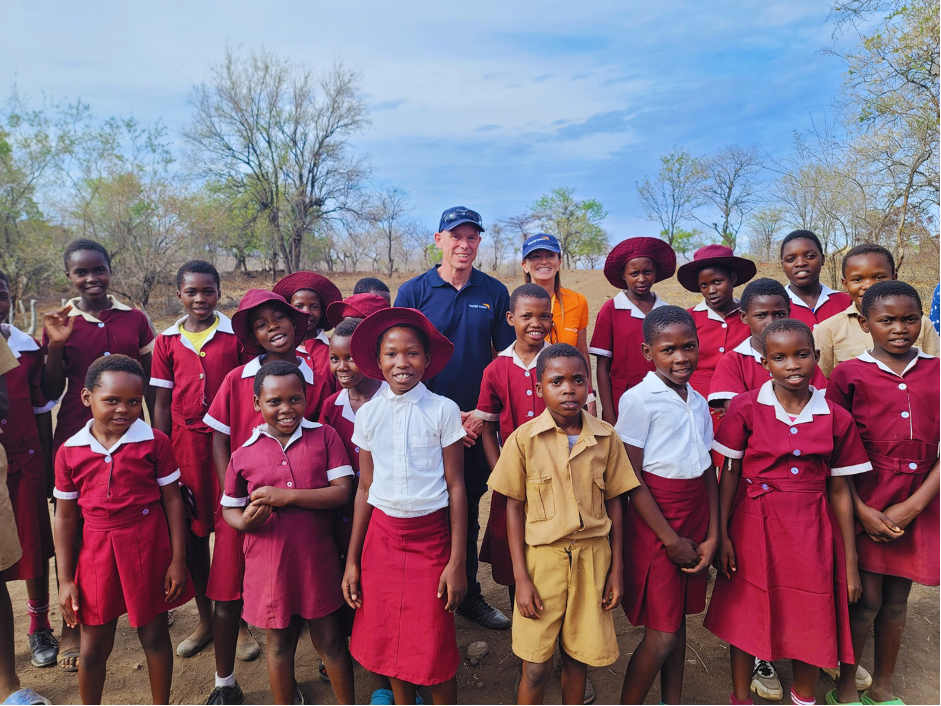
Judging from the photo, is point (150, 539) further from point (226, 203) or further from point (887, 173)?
point (226, 203)

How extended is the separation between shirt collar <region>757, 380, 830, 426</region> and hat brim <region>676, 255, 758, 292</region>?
46.1 inches

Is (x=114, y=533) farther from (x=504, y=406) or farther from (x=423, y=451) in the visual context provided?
(x=504, y=406)

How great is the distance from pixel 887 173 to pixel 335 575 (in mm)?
16389

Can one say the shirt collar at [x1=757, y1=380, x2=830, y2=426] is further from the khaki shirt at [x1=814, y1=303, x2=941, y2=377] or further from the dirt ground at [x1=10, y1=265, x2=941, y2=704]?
the dirt ground at [x1=10, y1=265, x2=941, y2=704]

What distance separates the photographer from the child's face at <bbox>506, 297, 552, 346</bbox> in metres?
2.73

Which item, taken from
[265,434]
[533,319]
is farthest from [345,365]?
[533,319]

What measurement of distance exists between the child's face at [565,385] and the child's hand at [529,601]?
2.24 feet

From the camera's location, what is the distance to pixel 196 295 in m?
3.13

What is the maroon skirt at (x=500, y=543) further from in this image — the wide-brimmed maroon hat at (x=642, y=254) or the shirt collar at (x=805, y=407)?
the wide-brimmed maroon hat at (x=642, y=254)

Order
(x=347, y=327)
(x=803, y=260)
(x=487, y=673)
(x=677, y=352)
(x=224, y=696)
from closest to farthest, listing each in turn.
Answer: (x=677, y=352) → (x=224, y=696) → (x=487, y=673) → (x=347, y=327) → (x=803, y=260)

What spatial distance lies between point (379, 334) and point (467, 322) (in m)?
0.85

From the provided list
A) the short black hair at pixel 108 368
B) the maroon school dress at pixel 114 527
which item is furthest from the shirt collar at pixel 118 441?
the short black hair at pixel 108 368

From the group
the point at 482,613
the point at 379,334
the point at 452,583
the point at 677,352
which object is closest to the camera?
the point at 452,583

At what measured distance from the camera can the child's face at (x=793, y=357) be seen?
2301mm
